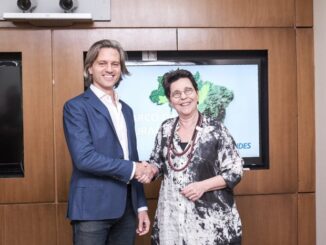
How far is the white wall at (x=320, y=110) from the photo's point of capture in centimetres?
298

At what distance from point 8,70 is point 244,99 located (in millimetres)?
1738

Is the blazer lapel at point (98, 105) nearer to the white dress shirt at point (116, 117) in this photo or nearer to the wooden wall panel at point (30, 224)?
the white dress shirt at point (116, 117)

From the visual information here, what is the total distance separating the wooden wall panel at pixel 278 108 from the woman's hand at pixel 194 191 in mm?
1194

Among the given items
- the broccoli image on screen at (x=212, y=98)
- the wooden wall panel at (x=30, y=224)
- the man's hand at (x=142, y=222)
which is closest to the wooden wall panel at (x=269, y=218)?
the broccoli image on screen at (x=212, y=98)

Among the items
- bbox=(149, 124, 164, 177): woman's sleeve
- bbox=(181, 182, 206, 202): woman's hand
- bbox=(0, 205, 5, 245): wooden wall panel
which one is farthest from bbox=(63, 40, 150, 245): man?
bbox=(0, 205, 5, 245): wooden wall panel

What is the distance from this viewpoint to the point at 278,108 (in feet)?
10.1

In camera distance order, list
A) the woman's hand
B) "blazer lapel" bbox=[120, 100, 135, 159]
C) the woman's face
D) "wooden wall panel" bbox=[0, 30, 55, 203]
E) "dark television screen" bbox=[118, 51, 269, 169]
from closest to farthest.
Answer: the woman's hand
the woman's face
"blazer lapel" bbox=[120, 100, 135, 159]
"wooden wall panel" bbox=[0, 30, 55, 203]
"dark television screen" bbox=[118, 51, 269, 169]

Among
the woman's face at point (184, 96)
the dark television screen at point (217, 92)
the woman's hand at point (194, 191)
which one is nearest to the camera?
the woman's hand at point (194, 191)

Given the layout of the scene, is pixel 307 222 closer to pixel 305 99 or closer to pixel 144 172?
pixel 305 99

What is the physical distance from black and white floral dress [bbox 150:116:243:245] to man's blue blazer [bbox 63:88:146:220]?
23cm

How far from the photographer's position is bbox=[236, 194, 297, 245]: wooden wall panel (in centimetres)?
312

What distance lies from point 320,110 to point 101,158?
182cm

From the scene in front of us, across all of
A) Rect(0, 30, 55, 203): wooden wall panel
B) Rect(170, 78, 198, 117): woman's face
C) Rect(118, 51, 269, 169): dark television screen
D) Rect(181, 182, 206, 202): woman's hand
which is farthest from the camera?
Rect(118, 51, 269, 169): dark television screen

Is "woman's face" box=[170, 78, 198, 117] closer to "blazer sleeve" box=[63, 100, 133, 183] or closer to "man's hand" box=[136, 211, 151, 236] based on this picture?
"blazer sleeve" box=[63, 100, 133, 183]
